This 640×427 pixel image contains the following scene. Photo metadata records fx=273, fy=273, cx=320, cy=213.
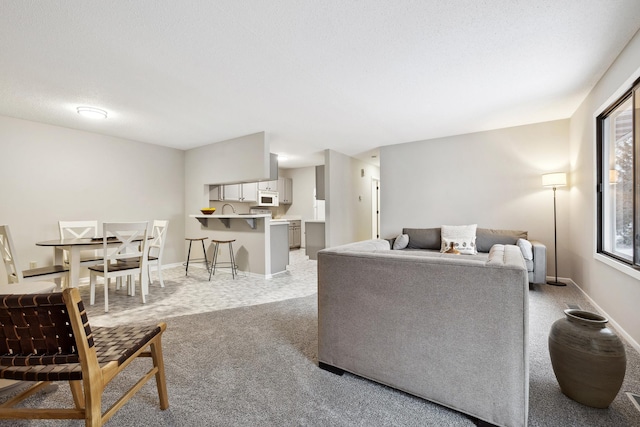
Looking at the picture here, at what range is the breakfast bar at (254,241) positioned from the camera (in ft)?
14.9

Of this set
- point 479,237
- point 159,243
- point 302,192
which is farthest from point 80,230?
point 479,237

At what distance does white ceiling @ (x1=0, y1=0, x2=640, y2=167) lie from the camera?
1847mm

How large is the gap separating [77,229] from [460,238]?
576 cm

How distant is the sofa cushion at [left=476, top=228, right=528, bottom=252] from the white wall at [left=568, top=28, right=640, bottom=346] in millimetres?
655

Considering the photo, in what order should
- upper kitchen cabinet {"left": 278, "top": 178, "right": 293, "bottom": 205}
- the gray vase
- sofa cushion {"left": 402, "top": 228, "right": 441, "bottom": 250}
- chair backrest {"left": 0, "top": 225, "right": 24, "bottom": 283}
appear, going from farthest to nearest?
upper kitchen cabinet {"left": 278, "top": 178, "right": 293, "bottom": 205}
sofa cushion {"left": 402, "top": 228, "right": 441, "bottom": 250}
chair backrest {"left": 0, "top": 225, "right": 24, "bottom": 283}
the gray vase

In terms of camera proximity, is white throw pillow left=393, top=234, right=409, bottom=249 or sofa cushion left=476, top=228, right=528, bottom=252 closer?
sofa cushion left=476, top=228, right=528, bottom=252

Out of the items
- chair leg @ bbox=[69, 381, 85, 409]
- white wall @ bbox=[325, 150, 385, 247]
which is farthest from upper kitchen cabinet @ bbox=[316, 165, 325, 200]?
chair leg @ bbox=[69, 381, 85, 409]

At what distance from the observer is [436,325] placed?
1353 mm

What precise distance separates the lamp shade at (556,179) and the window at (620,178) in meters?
0.89

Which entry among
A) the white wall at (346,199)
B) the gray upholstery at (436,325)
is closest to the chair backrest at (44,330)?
the gray upholstery at (436,325)

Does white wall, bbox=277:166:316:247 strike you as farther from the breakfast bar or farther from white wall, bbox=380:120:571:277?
the breakfast bar

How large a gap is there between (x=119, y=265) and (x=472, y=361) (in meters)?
3.78

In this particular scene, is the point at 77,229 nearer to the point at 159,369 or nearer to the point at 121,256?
the point at 121,256

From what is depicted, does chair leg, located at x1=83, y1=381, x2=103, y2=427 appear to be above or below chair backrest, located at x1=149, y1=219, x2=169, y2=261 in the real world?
below
